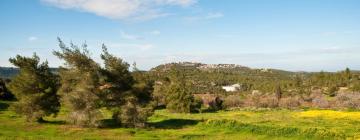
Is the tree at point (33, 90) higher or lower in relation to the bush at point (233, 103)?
higher

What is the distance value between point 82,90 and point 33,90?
23.9 feet

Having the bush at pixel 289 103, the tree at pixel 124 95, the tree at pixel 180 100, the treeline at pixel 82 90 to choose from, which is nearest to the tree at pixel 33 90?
the treeline at pixel 82 90

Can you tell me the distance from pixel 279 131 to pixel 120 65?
63.0 ft

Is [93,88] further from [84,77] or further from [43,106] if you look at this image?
[43,106]

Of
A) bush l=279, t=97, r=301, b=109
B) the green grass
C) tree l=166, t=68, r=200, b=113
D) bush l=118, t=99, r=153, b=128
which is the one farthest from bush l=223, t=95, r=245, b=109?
bush l=118, t=99, r=153, b=128

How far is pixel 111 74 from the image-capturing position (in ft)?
164

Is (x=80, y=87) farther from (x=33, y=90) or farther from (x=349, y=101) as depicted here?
(x=349, y=101)

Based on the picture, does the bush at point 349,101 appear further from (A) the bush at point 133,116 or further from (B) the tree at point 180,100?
(A) the bush at point 133,116

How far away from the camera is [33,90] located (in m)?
51.0

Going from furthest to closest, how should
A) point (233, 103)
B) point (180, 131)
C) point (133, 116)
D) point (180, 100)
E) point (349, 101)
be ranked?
point (233, 103), point (349, 101), point (180, 100), point (133, 116), point (180, 131)

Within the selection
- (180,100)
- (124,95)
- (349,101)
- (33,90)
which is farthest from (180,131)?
(349,101)

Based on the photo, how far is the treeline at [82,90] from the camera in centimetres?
4753

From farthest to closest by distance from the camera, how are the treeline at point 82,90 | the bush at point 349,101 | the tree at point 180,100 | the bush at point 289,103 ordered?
the bush at point 289,103 < the bush at point 349,101 < the tree at point 180,100 < the treeline at point 82,90


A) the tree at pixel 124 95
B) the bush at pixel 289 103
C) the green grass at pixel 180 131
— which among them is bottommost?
the green grass at pixel 180 131
